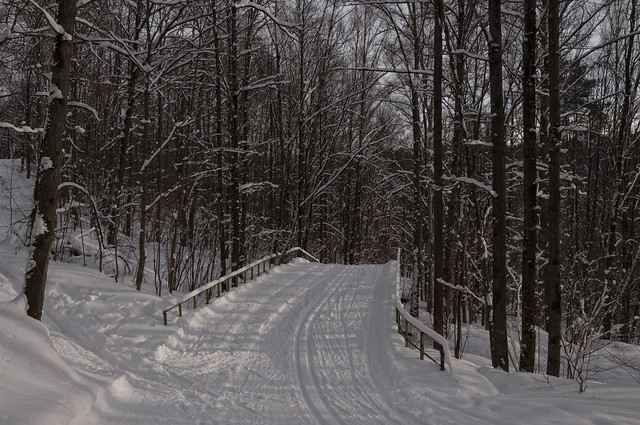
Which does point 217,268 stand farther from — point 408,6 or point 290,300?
point 408,6

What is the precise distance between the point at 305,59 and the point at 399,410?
2302 cm

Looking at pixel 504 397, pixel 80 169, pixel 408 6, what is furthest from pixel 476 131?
pixel 80 169

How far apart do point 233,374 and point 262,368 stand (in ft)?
2.00

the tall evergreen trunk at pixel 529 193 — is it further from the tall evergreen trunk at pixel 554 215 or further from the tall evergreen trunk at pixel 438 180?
the tall evergreen trunk at pixel 438 180

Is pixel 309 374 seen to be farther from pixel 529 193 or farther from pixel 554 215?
pixel 554 215

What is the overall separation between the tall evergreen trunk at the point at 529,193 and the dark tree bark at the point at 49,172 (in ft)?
30.3

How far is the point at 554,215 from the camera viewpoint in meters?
9.06

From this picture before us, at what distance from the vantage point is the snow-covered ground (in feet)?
18.9

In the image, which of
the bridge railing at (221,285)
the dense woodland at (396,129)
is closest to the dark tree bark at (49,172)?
the dense woodland at (396,129)

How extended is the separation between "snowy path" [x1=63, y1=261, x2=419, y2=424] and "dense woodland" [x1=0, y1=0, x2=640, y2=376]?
125 inches

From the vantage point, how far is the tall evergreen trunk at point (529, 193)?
893 centimetres

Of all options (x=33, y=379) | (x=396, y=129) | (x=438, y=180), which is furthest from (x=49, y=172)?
(x=396, y=129)

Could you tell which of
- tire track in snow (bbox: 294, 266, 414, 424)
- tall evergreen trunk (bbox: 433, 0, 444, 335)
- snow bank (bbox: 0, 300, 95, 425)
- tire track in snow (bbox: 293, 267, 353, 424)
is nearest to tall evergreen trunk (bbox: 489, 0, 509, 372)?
tall evergreen trunk (bbox: 433, 0, 444, 335)

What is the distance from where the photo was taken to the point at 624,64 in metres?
19.7
